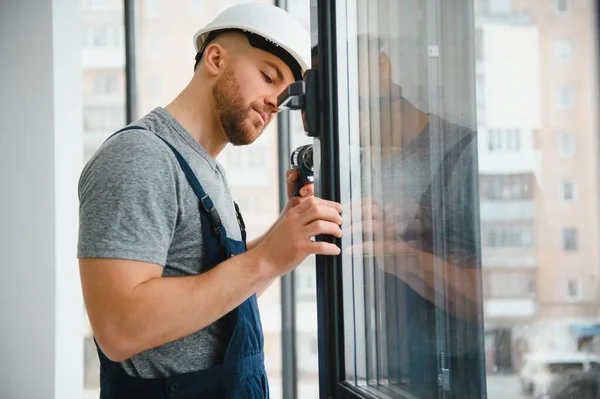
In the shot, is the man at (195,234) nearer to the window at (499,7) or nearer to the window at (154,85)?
the window at (499,7)

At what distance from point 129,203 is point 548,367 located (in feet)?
2.17

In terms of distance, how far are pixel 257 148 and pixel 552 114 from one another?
2.39 meters

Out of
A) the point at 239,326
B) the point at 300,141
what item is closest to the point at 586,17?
the point at 239,326

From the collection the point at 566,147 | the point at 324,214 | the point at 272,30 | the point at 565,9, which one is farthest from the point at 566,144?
the point at 272,30

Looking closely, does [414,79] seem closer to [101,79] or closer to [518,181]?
[518,181]

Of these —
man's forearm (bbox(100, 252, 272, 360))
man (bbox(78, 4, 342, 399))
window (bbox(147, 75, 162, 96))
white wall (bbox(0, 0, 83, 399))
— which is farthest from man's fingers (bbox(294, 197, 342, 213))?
window (bbox(147, 75, 162, 96))

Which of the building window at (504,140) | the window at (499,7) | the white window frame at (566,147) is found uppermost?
the window at (499,7)

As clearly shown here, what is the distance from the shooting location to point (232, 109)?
1199 mm

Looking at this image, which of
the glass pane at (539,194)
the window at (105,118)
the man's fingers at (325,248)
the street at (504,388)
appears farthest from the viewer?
the window at (105,118)

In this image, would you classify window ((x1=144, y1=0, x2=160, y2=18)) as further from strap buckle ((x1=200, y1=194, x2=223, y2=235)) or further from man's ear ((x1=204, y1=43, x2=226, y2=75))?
strap buckle ((x1=200, y1=194, x2=223, y2=235))

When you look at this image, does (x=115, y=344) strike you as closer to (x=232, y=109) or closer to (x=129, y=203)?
(x=129, y=203)

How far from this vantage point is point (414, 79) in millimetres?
789

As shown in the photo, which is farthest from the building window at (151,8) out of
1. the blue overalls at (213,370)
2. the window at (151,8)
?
the blue overalls at (213,370)

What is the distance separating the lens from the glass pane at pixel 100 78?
3.37 m
